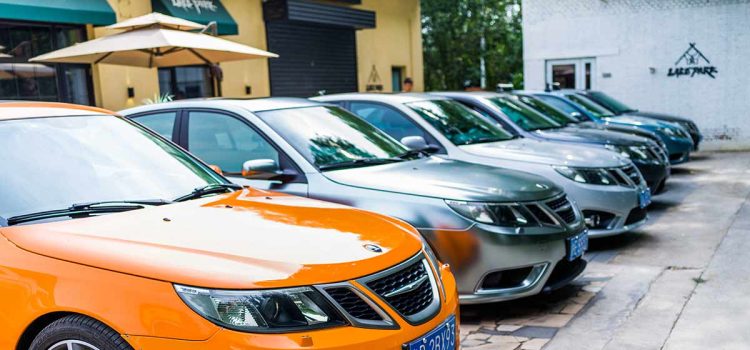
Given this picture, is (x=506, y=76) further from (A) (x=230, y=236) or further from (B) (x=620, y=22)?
(A) (x=230, y=236)

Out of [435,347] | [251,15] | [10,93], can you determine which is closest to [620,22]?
[251,15]

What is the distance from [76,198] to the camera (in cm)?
319

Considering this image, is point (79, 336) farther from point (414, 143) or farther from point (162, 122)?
point (414, 143)

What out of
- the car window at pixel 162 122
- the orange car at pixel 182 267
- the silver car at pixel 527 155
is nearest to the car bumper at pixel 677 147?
the silver car at pixel 527 155

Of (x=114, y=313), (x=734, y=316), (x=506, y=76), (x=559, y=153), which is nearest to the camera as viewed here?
(x=114, y=313)

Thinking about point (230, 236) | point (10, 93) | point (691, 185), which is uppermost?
point (10, 93)

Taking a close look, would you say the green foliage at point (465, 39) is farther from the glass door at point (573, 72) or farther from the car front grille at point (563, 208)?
the car front grille at point (563, 208)

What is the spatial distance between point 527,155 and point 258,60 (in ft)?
30.6

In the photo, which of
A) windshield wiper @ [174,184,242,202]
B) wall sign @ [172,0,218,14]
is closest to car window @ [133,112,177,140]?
windshield wiper @ [174,184,242,202]

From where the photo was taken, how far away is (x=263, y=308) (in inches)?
98.9

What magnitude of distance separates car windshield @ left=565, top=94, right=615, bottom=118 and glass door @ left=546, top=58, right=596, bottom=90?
4.40 meters

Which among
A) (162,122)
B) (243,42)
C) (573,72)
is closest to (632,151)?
(162,122)

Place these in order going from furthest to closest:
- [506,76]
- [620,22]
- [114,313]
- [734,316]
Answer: [506,76] → [620,22] → [734,316] → [114,313]

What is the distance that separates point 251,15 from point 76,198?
12.1 meters
